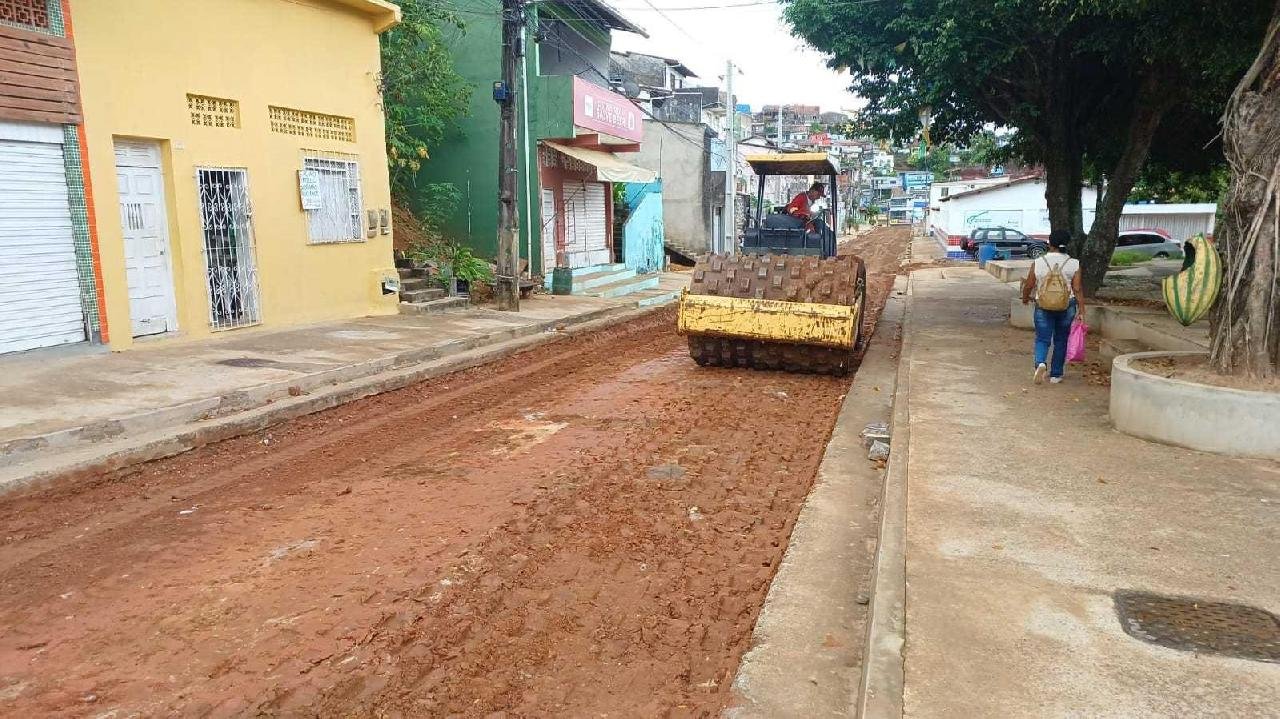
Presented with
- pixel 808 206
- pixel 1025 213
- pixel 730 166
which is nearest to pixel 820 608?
pixel 808 206

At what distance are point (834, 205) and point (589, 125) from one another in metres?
7.86

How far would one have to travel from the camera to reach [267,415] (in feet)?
25.2

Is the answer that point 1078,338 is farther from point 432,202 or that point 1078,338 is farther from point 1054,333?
point 432,202

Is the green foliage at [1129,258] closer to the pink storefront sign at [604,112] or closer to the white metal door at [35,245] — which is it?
the pink storefront sign at [604,112]

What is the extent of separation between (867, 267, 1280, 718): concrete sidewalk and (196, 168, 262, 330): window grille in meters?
8.96

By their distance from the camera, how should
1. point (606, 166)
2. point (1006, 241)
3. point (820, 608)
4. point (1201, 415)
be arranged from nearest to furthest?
point (820, 608), point (1201, 415), point (606, 166), point (1006, 241)

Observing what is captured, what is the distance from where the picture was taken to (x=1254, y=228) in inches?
243

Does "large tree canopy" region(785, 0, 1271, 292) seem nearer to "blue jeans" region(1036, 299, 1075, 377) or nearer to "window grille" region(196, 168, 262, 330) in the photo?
"blue jeans" region(1036, 299, 1075, 377)

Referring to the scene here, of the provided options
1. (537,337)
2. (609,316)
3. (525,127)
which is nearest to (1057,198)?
(609,316)

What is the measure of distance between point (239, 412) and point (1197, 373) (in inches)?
311

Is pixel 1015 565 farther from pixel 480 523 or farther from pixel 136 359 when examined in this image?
pixel 136 359

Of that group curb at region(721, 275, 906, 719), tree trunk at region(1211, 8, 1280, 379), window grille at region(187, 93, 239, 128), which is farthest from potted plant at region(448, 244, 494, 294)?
tree trunk at region(1211, 8, 1280, 379)

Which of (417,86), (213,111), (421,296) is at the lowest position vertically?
(421,296)

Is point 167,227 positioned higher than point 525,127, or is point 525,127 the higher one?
point 525,127
